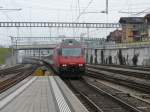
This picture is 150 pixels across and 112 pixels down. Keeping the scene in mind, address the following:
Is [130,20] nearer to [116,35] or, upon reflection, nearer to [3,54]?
[116,35]

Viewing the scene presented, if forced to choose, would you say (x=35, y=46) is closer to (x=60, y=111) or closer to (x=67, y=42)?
(x=67, y=42)

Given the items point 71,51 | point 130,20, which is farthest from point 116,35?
point 71,51

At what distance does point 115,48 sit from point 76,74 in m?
39.0

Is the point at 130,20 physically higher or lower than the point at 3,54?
higher

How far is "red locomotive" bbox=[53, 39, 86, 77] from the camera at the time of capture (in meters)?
37.5

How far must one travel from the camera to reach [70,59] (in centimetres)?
3800

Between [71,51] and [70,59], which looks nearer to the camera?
[70,59]

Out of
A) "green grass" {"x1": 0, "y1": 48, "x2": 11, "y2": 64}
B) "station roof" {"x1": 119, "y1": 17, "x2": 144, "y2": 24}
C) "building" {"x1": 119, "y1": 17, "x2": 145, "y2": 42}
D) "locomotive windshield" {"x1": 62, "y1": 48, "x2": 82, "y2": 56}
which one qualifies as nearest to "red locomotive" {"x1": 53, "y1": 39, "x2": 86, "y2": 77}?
"locomotive windshield" {"x1": 62, "y1": 48, "x2": 82, "y2": 56}

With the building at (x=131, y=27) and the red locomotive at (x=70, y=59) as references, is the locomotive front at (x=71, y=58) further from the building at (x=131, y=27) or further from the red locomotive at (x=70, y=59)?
the building at (x=131, y=27)

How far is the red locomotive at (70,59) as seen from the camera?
123 ft

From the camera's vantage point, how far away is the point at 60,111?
15023 millimetres

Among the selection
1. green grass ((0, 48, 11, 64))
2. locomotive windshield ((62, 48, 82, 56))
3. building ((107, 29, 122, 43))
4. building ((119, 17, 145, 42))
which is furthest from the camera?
building ((107, 29, 122, 43))

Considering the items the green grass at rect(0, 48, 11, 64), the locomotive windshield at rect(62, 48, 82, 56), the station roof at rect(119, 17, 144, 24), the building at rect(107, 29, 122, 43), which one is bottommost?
the green grass at rect(0, 48, 11, 64)

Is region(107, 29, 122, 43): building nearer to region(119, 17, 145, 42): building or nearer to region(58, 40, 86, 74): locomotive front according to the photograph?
region(119, 17, 145, 42): building
